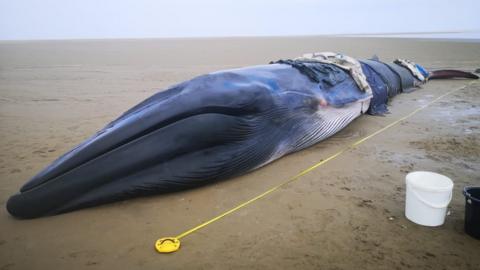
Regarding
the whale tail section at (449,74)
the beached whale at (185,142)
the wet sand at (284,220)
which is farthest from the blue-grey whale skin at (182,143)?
the whale tail section at (449,74)

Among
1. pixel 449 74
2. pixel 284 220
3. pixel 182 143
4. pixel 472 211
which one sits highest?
pixel 182 143

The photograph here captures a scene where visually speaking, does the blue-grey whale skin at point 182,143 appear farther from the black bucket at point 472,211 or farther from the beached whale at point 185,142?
the black bucket at point 472,211

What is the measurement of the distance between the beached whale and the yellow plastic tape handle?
0.80 meters

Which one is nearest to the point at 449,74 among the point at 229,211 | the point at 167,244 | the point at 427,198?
the point at 427,198

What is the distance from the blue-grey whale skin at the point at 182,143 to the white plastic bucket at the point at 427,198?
5.76 ft

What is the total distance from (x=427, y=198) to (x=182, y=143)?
2403 millimetres

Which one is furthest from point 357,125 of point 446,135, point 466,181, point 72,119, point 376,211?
point 72,119

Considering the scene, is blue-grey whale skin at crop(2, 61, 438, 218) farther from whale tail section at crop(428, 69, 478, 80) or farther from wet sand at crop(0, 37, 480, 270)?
whale tail section at crop(428, 69, 478, 80)

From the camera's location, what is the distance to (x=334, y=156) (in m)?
5.19

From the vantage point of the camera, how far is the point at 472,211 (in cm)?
310

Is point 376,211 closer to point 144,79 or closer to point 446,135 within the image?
point 446,135

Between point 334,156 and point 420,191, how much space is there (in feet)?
6.29

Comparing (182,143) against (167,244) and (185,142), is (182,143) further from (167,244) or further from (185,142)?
(167,244)

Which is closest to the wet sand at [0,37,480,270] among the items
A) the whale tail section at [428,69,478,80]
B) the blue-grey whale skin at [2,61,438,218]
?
the blue-grey whale skin at [2,61,438,218]
